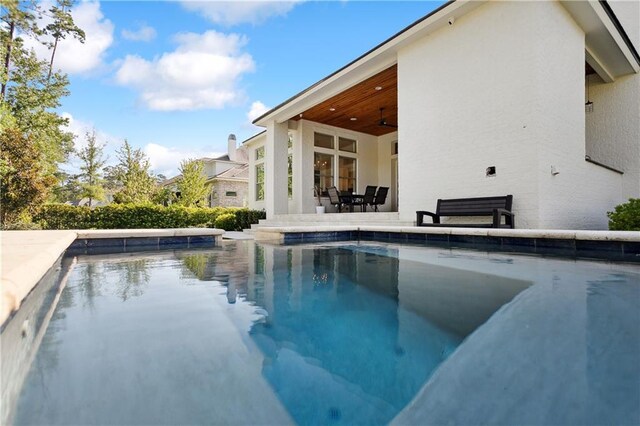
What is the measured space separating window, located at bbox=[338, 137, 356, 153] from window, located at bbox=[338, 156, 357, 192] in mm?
343

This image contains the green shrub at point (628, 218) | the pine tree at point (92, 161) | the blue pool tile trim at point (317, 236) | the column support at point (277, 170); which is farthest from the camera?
the pine tree at point (92, 161)

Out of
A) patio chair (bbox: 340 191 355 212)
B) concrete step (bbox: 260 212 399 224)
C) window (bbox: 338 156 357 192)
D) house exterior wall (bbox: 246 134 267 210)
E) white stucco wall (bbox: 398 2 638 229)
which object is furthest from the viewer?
house exterior wall (bbox: 246 134 267 210)

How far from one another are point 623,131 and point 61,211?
51.8 feet

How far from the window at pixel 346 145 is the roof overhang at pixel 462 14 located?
3.18 meters

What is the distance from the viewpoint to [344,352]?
153 cm

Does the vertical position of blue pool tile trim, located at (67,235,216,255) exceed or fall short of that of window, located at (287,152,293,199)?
it falls short

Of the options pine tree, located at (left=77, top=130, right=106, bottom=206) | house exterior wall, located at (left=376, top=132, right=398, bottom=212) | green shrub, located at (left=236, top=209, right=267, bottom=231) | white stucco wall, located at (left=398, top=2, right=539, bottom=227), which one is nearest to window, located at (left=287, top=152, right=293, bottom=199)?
green shrub, located at (left=236, top=209, right=267, bottom=231)

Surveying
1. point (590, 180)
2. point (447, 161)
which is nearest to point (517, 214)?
point (447, 161)

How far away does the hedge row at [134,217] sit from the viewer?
10625 millimetres

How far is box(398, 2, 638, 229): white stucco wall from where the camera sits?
5363mm

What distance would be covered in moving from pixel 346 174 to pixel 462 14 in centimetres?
671

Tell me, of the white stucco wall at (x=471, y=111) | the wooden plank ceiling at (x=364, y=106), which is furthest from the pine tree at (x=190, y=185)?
the white stucco wall at (x=471, y=111)

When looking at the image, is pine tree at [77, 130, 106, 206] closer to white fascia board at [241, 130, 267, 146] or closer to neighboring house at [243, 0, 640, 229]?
white fascia board at [241, 130, 267, 146]

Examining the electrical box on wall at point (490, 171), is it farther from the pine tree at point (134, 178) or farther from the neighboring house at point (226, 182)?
the neighboring house at point (226, 182)
